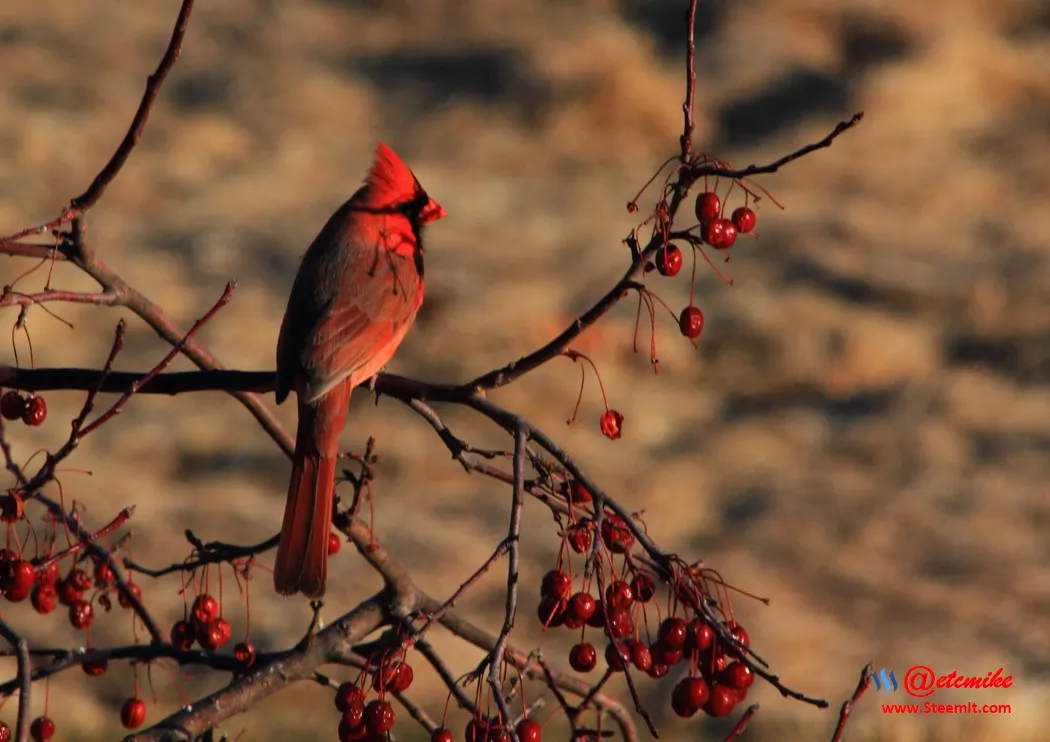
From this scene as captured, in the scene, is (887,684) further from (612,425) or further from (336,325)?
(612,425)

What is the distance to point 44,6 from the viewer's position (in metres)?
15.1

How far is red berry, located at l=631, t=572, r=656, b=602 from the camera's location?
7.18 feet

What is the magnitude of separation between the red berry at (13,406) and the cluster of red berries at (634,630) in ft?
3.20

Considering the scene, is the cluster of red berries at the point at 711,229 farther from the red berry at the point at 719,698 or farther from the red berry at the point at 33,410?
the red berry at the point at 33,410

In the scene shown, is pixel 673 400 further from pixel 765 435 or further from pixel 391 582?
pixel 391 582

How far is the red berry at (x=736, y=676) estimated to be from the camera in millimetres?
2143

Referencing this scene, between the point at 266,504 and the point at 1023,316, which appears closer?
the point at 266,504

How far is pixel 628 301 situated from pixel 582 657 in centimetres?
833

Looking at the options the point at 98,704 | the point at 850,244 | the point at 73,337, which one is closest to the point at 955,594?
the point at 98,704

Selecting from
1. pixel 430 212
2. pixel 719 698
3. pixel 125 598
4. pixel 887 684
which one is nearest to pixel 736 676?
pixel 719 698

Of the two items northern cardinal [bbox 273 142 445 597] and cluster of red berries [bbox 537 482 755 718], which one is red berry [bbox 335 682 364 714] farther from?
northern cardinal [bbox 273 142 445 597]

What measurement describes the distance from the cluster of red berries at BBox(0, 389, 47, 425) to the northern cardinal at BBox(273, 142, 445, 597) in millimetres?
403

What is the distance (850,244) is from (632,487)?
12.5 feet

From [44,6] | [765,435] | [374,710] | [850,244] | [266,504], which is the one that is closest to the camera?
[374,710]
